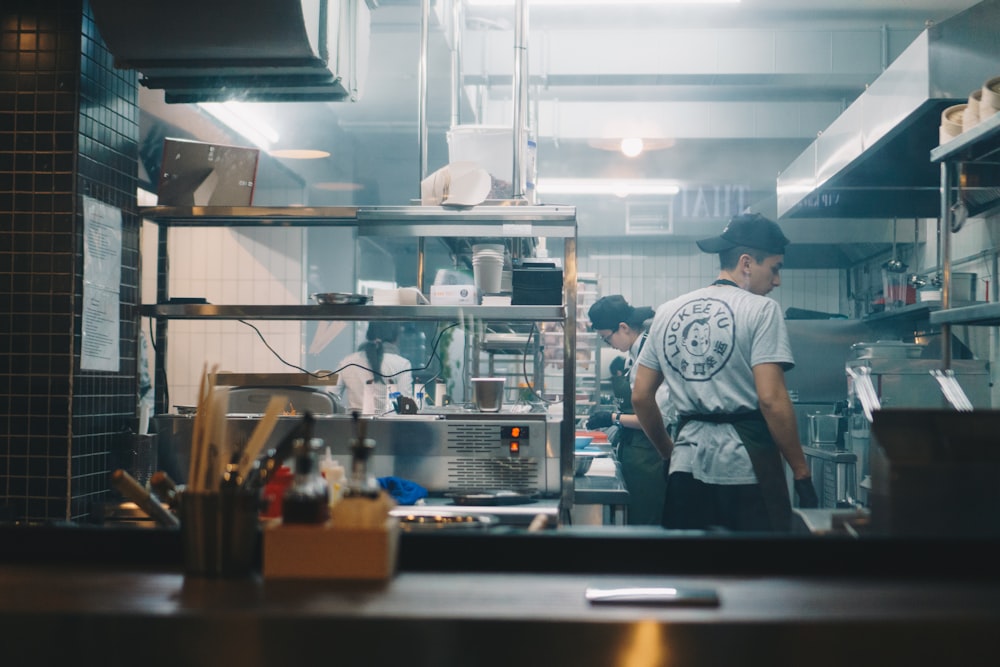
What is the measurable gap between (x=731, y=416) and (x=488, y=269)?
0.97m

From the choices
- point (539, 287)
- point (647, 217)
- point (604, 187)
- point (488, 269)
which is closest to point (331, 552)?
point (539, 287)

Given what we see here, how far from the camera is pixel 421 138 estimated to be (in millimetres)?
3844

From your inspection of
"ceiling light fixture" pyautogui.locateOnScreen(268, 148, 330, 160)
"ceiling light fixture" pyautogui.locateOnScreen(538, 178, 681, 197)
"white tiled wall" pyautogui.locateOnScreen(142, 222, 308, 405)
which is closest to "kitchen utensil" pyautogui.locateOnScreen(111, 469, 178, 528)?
"ceiling light fixture" pyautogui.locateOnScreen(268, 148, 330, 160)

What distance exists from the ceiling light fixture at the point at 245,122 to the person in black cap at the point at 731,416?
3292 mm

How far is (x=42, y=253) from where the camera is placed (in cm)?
298

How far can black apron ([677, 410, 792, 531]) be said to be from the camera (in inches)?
124

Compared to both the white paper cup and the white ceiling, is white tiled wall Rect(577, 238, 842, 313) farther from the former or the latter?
the white paper cup

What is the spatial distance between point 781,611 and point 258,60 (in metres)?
2.42

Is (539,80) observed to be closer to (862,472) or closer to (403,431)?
(862,472)

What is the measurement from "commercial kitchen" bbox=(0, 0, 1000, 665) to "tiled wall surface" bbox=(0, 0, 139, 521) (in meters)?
0.01

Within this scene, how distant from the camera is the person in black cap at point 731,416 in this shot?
10.3 ft

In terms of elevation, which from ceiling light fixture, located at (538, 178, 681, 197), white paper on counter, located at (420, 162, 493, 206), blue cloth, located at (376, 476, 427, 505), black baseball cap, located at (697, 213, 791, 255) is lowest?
blue cloth, located at (376, 476, 427, 505)

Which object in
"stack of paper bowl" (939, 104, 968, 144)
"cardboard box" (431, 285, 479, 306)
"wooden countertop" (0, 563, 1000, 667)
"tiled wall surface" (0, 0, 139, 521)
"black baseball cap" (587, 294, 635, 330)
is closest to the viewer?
"wooden countertop" (0, 563, 1000, 667)

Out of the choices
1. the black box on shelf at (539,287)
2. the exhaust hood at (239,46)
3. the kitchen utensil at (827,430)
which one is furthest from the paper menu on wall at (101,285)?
the kitchen utensil at (827,430)
